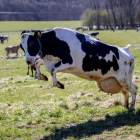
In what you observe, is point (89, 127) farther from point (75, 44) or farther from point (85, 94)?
point (85, 94)

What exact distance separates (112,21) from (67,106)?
376 ft

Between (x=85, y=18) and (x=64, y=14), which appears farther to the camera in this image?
(x=64, y=14)

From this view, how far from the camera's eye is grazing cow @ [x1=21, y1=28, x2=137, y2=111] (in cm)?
841

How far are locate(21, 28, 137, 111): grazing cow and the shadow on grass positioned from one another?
672mm

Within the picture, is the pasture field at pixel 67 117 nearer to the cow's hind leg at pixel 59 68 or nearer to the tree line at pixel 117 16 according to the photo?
the cow's hind leg at pixel 59 68

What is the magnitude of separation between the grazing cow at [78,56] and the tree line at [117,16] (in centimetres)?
10785

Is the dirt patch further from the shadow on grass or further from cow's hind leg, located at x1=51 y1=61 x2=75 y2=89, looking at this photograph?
cow's hind leg, located at x1=51 y1=61 x2=75 y2=89

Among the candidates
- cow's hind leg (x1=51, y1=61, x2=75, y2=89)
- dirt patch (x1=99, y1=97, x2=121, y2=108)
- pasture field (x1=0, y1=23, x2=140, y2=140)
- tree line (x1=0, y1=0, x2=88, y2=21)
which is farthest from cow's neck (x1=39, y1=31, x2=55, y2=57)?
tree line (x1=0, y1=0, x2=88, y2=21)

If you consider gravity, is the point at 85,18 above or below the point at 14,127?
above

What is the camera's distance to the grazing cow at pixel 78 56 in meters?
8.41

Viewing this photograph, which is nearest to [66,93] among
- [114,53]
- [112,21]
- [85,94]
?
[85,94]

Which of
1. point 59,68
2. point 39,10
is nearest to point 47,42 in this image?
point 59,68

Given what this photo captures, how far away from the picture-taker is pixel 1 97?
12312 millimetres

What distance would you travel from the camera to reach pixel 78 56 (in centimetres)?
848
